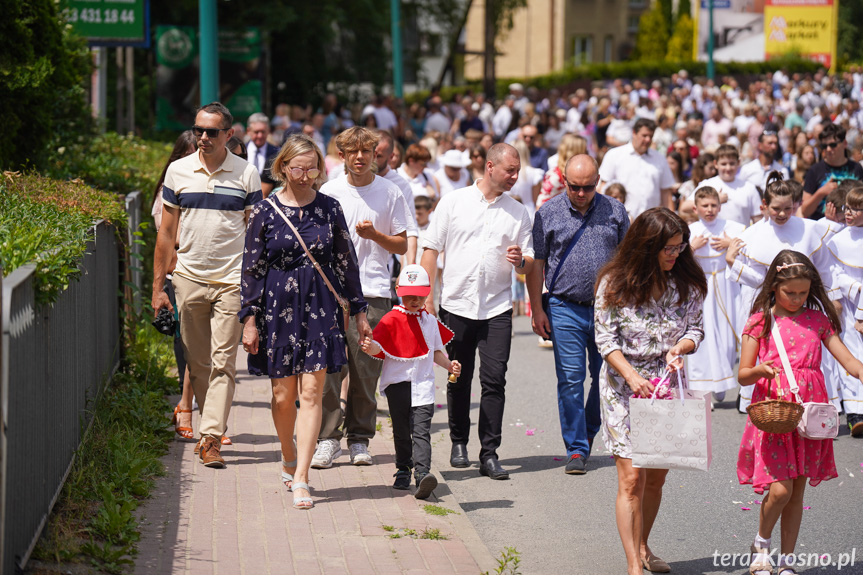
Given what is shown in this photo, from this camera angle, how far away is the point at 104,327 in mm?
8125

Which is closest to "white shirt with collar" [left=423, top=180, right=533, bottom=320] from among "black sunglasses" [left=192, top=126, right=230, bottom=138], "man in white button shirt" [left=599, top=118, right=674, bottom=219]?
"black sunglasses" [left=192, top=126, right=230, bottom=138]

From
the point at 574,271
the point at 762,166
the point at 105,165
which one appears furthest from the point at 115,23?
the point at 574,271

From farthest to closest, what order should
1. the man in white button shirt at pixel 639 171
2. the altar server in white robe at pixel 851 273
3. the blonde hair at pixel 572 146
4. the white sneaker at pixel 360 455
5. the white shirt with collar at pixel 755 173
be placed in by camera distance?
1. the white shirt with collar at pixel 755 173
2. the man in white button shirt at pixel 639 171
3. the blonde hair at pixel 572 146
4. the altar server in white robe at pixel 851 273
5. the white sneaker at pixel 360 455

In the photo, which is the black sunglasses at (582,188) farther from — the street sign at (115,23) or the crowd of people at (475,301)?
the street sign at (115,23)

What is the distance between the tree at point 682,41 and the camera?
70.7m

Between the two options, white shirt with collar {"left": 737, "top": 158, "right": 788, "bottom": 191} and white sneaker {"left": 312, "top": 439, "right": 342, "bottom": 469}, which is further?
white shirt with collar {"left": 737, "top": 158, "right": 788, "bottom": 191}

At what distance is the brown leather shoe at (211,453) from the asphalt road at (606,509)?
142 cm

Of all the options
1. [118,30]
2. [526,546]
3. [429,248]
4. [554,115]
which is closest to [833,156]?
[429,248]

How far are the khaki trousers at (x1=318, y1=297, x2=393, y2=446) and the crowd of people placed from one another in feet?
0.04

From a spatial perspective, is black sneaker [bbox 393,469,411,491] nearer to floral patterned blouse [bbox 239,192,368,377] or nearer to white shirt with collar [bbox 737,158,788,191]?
floral patterned blouse [bbox 239,192,368,377]

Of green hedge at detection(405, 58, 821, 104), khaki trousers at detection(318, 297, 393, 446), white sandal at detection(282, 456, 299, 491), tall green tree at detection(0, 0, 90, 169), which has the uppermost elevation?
green hedge at detection(405, 58, 821, 104)

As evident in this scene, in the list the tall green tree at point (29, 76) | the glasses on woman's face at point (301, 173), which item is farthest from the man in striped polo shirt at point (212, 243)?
the tall green tree at point (29, 76)

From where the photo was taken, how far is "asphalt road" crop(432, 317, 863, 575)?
5891 millimetres

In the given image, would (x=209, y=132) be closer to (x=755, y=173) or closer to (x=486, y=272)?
(x=486, y=272)
